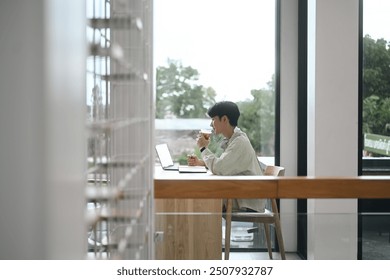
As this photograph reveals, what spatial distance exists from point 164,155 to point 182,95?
0.62 metres

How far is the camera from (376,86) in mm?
3920

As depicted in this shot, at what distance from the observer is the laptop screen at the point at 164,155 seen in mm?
3956

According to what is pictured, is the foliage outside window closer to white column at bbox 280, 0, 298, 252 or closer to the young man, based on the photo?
white column at bbox 280, 0, 298, 252

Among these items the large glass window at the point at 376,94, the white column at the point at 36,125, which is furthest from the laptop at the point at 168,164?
the white column at the point at 36,125

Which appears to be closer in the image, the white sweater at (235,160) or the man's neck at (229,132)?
the white sweater at (235,160)

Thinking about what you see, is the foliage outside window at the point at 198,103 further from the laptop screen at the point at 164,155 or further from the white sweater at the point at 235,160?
the white sweater at the point at 235,160

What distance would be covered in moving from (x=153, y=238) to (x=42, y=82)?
4.52ft

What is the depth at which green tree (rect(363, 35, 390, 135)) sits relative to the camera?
3.88 metres

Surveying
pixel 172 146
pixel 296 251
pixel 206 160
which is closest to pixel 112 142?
pixel 206 160

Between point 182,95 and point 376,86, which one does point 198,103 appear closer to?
point 182,95

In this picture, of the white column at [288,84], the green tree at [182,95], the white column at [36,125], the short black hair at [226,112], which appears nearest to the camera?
the white column at [36,125]

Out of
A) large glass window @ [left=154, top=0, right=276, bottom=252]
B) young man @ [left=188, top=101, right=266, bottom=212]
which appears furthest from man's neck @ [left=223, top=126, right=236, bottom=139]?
large glass window @ [left=154, top=0, right=276, bottom=252]

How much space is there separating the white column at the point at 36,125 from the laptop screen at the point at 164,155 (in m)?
3.28
